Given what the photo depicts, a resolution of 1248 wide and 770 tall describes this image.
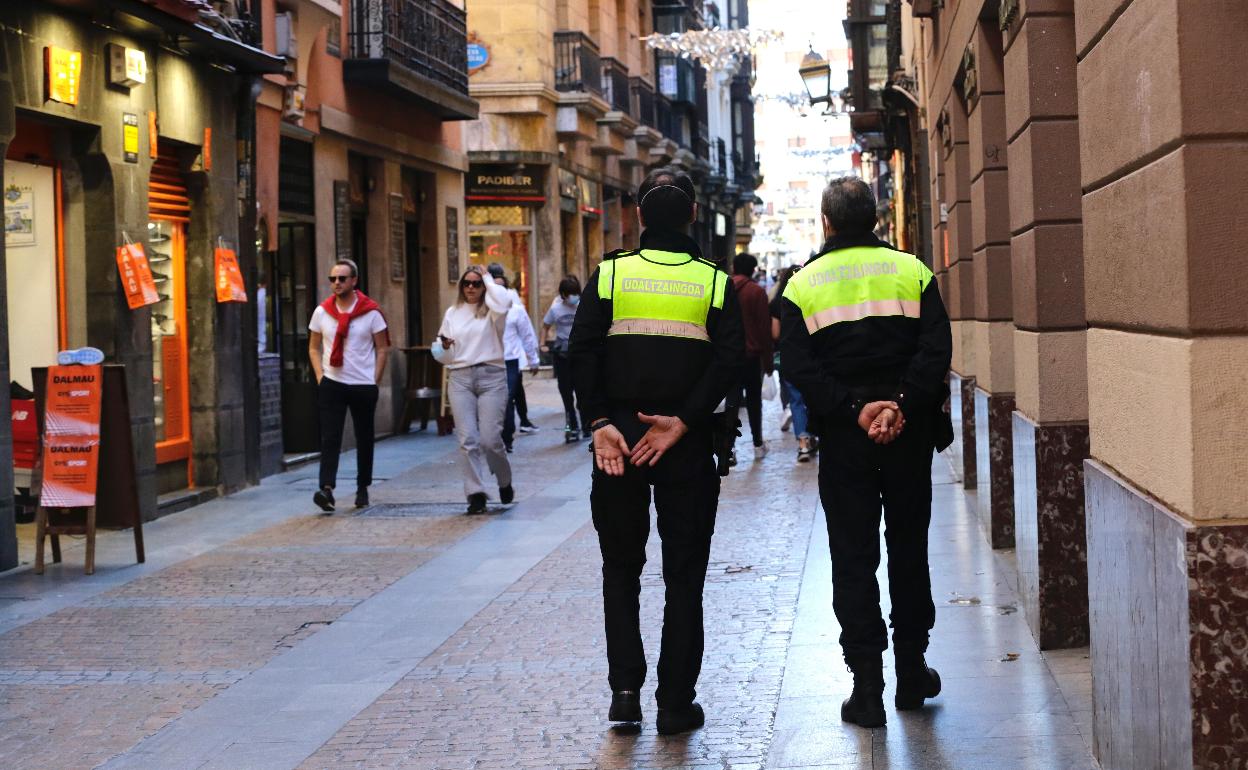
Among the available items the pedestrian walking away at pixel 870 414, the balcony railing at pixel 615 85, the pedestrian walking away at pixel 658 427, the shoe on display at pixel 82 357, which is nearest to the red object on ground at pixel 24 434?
the shoe on display at pixel 82 357

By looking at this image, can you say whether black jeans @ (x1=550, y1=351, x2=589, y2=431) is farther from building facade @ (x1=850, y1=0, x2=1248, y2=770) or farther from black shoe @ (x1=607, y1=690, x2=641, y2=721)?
black shoe @ (x1=607, y1=690, x2=641, y2=721)

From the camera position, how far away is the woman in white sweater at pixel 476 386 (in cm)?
1291

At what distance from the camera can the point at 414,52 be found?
21.7 meters

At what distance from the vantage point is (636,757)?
584 cm

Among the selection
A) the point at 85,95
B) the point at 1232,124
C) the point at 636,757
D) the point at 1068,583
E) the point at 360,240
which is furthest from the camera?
the point at 360,240

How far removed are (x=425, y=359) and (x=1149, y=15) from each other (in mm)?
17503

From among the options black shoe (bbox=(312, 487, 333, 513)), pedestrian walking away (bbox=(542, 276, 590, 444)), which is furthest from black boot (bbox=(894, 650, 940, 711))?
pedestrian walking away (bbox=(542, 276, 590, 444))

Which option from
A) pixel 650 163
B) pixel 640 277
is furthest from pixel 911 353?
pixel 650 163

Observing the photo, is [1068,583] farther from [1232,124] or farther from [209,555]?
[209,555]

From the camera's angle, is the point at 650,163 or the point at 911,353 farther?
the point at 650,163

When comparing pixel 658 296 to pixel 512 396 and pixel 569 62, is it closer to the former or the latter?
pixel 512 396

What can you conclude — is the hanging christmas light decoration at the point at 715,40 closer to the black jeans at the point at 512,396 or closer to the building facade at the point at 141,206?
the black jeans at the point at 512,396

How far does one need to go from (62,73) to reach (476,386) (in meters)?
3.62

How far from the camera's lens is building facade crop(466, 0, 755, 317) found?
32094 millimetres
